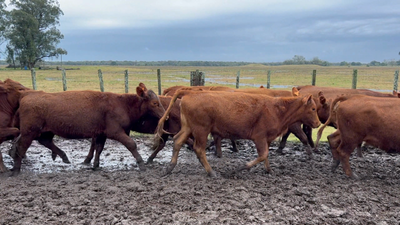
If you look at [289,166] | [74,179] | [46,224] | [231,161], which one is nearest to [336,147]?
[289,166]

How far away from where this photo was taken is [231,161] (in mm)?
7758

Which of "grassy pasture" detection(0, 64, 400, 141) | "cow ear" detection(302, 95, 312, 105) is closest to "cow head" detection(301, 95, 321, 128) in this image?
"cow ear" detection(302, 95, 312, 105)

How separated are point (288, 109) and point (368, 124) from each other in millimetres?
1350

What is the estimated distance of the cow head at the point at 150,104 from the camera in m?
7.28

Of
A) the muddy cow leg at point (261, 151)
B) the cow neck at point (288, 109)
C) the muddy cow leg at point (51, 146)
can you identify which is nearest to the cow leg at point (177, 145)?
the muddy cow leg at point (261, 151)

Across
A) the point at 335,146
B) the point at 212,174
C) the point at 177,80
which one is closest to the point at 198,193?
the point at 212,174

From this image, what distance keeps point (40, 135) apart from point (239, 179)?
3.81m

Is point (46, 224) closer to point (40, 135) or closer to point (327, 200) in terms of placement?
point (40, 135)

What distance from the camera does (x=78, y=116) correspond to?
22.2 ft

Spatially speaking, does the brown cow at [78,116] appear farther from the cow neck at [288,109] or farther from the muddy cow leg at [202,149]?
the cow neck at [288,109]

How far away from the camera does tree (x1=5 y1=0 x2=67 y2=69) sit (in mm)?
50812

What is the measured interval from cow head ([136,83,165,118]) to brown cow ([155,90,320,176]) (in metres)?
0.60

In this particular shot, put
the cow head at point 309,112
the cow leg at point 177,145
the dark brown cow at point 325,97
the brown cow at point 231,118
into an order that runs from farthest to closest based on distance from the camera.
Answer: the dark brown cow at point 325,97 → the cow head at point 309,112 → the cow leg at point 177,145 → the brown cow at point 231,118

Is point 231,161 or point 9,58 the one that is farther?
point 9,58
